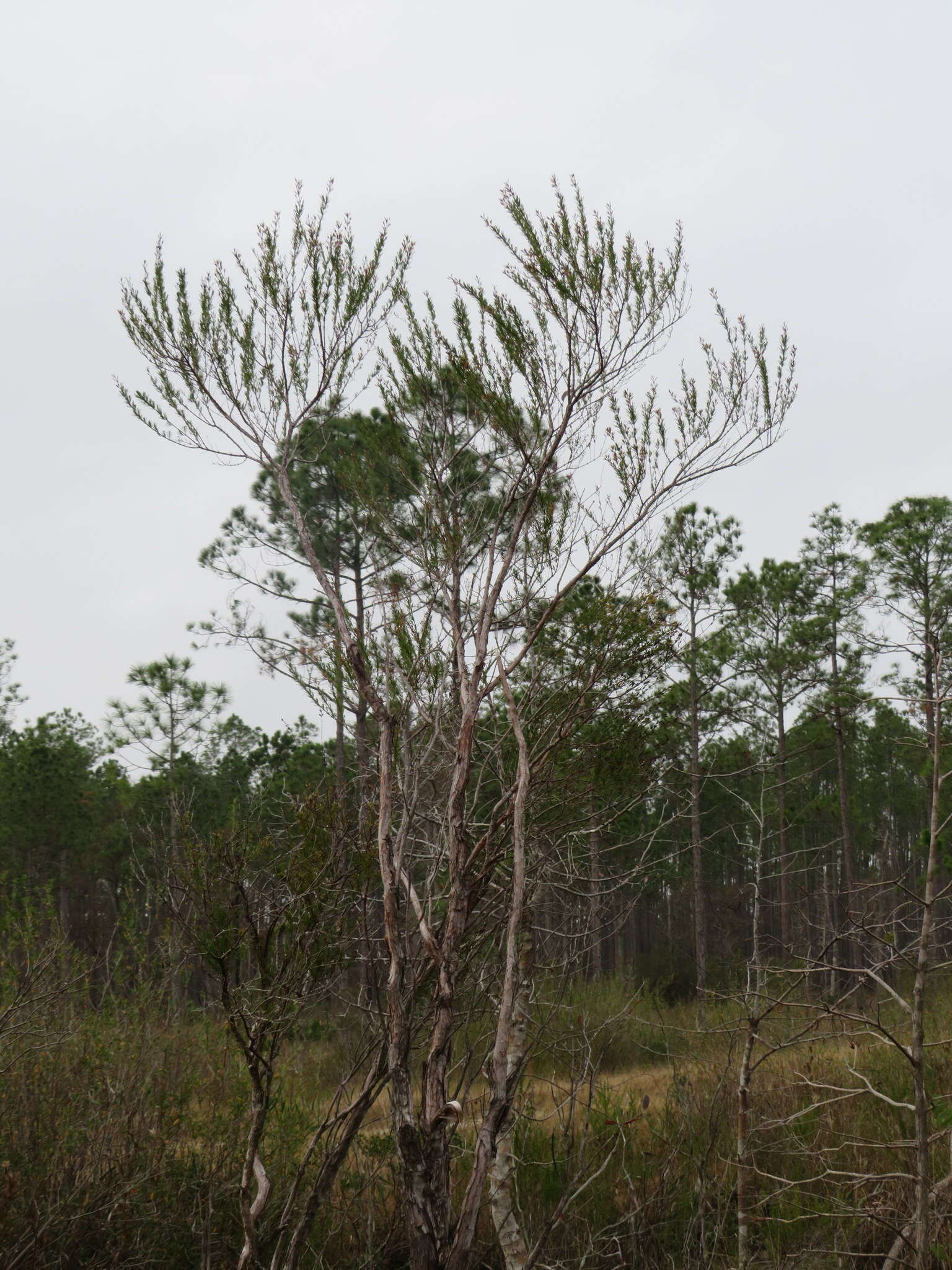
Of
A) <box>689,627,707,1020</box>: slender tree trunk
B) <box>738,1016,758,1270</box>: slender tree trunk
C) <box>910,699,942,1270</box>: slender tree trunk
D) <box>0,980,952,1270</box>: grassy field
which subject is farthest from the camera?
<box>689,627,707,1020</box>: slender tree trunk

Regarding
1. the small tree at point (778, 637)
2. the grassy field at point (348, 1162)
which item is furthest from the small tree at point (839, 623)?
the grassy field at point (348, 1162)

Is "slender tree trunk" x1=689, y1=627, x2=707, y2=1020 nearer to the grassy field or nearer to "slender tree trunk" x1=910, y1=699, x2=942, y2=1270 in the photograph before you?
the grassy field

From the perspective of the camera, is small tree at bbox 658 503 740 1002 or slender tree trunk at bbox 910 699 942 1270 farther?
small tree at bbox 658 503 740 1002

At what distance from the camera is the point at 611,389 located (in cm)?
512

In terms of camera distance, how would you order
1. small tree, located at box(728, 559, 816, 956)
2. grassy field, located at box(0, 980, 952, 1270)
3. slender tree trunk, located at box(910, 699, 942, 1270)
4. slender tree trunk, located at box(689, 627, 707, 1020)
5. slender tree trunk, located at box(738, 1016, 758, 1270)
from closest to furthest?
slender tree trunk, located at box(910, 699, 942, 1270) → slender tree trunk, located at box(738, 1016, 758, 1270) → grassy field, located at box(0, 980, 952, 1270) → slender tree trunk, located at box(689, 627, 707, 1020) → small tree, located at box(728, 559, 816, 956)

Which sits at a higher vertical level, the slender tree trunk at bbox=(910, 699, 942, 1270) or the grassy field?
the slender tree trunk at bbox=(910, 699, 942, 1270)

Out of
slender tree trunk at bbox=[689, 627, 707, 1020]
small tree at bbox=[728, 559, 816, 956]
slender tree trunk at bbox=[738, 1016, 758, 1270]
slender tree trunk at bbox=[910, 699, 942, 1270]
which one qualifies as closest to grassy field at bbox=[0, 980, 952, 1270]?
slender tree trunk at bbox=[738, 1016, 758, 1270]

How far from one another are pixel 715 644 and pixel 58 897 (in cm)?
1540

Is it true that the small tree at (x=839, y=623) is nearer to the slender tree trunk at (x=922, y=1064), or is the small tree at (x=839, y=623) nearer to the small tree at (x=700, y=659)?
the small tree at (x=700, y=659)

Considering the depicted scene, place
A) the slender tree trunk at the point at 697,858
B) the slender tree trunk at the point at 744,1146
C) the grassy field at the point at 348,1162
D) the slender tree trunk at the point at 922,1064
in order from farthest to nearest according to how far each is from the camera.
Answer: the slender tree trunk at the point at 697,858 < the grassy field at the point at 348,1162 < the slender tree trunk at the point at 744,1146 < the slender tree trunk at the point at 922,1064

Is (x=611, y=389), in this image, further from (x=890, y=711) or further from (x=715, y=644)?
(x=890, y=711)

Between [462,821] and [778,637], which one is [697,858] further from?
[462,821]

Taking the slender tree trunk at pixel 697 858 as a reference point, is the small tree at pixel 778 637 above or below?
above

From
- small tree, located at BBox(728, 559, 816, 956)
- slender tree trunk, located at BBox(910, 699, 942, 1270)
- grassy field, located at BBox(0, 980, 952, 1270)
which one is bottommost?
grassy field, located at BBox(0, 980, 952, 1270)
